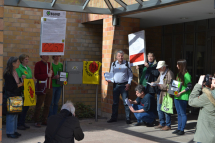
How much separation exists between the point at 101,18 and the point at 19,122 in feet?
12.3

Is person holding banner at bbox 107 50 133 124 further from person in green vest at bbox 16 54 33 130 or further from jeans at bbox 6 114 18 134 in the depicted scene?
jeans at bbox 6 114 18 134

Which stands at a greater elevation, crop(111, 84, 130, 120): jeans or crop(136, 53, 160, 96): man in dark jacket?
crop(136, 53, 160, 96): man in dark jacket

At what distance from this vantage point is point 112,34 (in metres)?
8.30

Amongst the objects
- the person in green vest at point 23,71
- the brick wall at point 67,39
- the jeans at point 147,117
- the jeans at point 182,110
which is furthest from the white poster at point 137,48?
the person in green vest at point 23,71

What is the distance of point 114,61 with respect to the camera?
8.01 m

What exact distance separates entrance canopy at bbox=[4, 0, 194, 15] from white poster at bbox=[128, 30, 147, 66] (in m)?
0.63

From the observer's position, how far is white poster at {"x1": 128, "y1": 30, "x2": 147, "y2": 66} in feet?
24.0

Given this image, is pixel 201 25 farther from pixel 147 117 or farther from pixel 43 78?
pixel 43 78

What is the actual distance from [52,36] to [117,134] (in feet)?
8.45

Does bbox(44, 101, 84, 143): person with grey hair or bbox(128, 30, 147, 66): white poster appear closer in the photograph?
bbox(44, 101, 84, 143): person with grey hair

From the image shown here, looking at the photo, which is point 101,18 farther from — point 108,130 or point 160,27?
point 108,130

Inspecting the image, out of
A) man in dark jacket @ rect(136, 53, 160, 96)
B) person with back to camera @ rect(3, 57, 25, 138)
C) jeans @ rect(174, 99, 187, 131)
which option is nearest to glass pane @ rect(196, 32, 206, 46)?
man in dark jacket @ rect(136, 53, 160, 96)

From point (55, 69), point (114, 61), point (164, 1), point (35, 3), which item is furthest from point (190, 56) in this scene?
point (35, 3)

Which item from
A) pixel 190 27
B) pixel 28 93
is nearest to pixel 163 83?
pixel 28 93
